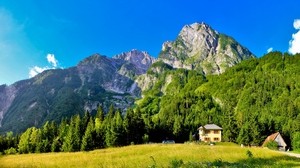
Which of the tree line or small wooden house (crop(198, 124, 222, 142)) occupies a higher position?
small wooden house (crop(198, 124, 222, 142))

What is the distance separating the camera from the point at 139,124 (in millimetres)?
135625

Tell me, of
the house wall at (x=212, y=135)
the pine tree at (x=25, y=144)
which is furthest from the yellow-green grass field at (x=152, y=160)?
the house wall at (x=212, y=135)

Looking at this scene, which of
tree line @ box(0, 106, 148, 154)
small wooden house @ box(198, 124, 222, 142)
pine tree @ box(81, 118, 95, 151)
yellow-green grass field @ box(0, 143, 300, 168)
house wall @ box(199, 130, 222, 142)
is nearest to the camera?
yellow-green grass field @ box(0, 143, 300, 168)

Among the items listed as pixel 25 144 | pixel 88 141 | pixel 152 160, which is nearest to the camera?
pixel 152 160

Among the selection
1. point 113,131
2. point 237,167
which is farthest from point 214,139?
point 237,167

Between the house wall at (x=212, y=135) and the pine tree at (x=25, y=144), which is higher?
the house wall at (x=212, y=135)

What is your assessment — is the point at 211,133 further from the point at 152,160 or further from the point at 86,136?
the point at 152,160

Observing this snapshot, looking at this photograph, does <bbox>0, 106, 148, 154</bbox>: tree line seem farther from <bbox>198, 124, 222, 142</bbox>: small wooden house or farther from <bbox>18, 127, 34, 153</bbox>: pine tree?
<bbox>198, 124, 222, 142</bbox>: small wooden house

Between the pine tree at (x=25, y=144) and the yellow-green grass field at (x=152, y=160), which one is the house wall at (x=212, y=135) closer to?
the pine tree at (x=25, y=144)

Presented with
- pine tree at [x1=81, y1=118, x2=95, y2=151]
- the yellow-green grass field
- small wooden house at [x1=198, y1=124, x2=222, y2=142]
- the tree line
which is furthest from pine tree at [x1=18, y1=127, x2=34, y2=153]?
the yellow-green grass field

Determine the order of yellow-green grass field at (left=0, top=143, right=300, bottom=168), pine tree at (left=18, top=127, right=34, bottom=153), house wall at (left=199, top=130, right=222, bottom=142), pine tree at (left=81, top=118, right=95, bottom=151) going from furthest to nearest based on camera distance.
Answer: house wall at (left=199, top=130, right=222, bottom=142) → pine tree at (left=18, top=127, right=34, bottom=153) → pine tree at (left=81, top=118, right=95, bottom=151) → yellow-green grass field at (left=0, top=143, right=300, bottom=168)

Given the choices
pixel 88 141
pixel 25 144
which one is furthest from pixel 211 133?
pixel 25 144

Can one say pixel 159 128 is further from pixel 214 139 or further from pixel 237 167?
pixel 237 167

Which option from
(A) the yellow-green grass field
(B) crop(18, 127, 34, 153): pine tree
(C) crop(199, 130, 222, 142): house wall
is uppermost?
(C) crop(199, 130, 222, 142): house wall
